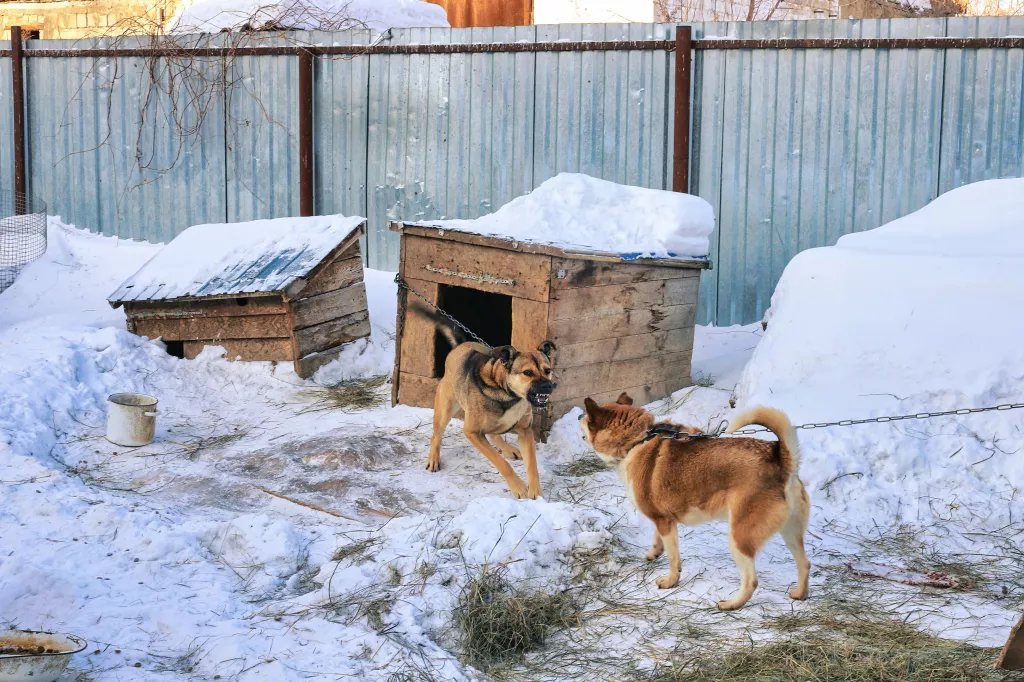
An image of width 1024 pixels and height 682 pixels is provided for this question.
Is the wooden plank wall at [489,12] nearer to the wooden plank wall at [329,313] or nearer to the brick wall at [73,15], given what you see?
the brick wall at [73,15]

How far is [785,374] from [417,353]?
8.26 ft

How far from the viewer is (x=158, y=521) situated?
543cm

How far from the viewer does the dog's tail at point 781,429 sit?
4.17 meters

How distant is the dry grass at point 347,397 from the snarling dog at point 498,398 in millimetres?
1146

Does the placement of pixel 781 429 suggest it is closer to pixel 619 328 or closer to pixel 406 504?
pixel 406 504

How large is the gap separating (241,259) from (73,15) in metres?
10.7

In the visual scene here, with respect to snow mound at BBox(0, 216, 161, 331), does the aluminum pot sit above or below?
below

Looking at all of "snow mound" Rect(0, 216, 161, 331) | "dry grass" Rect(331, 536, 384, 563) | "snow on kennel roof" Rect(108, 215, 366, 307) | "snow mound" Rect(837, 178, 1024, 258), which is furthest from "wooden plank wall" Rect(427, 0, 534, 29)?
"dry grass" Rect(331, 536, 384, 563)

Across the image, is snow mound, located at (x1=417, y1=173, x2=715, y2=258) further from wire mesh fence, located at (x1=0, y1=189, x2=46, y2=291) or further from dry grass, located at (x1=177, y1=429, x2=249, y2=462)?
wire mesh fence, located at (x1=0, y1=189, x2=46, y2=291)

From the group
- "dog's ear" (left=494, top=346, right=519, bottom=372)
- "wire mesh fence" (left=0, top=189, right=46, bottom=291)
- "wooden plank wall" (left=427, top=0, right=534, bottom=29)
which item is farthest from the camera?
"wooden plank wall" (left=427, top=0, right=534, bottom=29)

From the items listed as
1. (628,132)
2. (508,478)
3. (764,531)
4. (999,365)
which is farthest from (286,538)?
(628,132)

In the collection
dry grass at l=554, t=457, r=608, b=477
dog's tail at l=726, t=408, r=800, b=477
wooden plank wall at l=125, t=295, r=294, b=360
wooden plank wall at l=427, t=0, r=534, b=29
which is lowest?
dry grass at l=554, t=457, r=608, b=477

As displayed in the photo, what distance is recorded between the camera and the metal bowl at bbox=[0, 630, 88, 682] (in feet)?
11.8

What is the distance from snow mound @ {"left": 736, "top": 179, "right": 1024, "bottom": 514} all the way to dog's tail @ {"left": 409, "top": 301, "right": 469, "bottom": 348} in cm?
192
